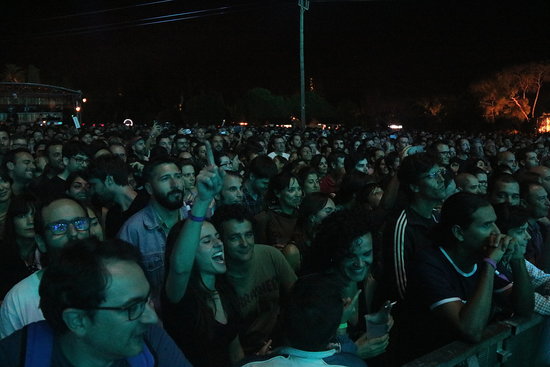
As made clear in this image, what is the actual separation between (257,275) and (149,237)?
0.98m

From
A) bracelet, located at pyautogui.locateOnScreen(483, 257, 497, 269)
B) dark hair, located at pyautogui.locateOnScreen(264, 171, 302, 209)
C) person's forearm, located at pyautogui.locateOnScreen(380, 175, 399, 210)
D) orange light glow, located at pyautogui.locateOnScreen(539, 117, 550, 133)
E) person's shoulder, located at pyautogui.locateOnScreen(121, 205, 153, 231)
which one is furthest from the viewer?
orange light glow, located at pyautogui.locateOnScreen(539, 117, 550, 133)

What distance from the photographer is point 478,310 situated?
2678 millimetres

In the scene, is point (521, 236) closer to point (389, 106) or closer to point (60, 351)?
point (60, 351)

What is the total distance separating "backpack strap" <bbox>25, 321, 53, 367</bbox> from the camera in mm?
1842

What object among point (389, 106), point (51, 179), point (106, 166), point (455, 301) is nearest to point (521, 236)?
point (455, 301)

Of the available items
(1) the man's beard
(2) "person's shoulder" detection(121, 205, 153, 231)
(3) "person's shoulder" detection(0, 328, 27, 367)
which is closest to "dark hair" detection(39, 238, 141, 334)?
(3) "person's shoulder" detection(0, 328, 27, 367)

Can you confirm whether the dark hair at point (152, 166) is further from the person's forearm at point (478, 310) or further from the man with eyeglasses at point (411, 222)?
the person's forearm at point (478, 310)

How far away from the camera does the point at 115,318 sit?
189 cm

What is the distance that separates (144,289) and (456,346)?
167 centimetres

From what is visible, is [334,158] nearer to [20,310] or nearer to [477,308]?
[477,308]

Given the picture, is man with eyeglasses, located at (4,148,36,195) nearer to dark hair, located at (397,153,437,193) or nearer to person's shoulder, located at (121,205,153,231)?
person's shoulder, located at (121,205,153,231)

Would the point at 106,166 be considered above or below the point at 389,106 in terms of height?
below

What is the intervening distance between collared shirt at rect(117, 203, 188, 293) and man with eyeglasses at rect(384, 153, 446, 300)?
1.68 metres

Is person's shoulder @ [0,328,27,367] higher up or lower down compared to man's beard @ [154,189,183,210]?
lower down
